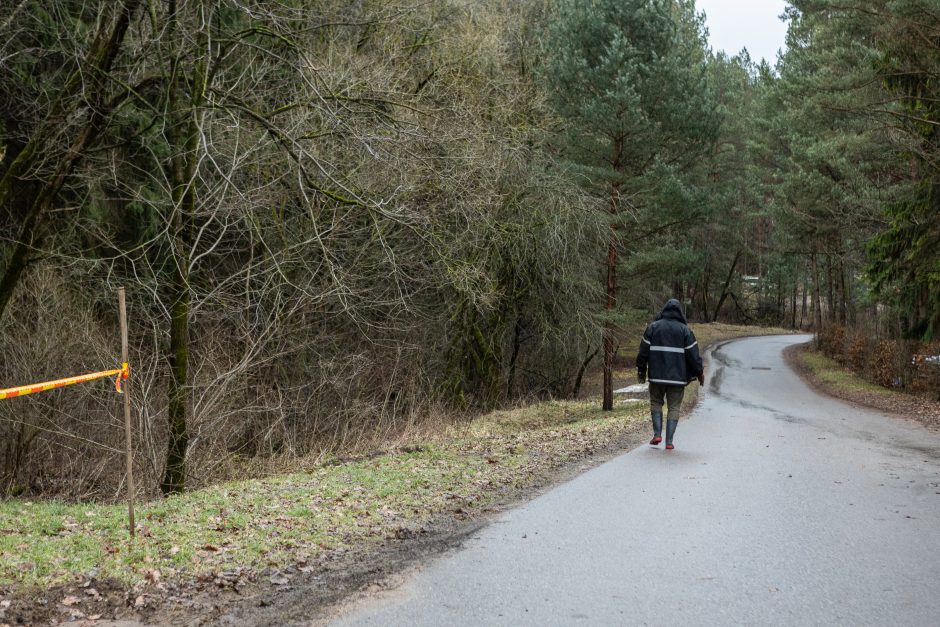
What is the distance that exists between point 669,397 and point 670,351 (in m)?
0.68

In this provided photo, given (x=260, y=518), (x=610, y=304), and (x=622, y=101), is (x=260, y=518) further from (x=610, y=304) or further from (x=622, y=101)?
(x=610, y=304)

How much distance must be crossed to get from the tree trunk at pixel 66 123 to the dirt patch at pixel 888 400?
1515cm

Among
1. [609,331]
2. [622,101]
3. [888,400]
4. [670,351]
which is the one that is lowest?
[888,400]

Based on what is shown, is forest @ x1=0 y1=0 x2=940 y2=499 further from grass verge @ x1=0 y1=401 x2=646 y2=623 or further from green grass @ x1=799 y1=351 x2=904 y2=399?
grass verge @ x1=0 y1=401 x2=646 y2=623

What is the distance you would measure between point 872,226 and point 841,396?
995 cm

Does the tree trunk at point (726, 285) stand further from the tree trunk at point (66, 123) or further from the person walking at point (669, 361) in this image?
the tree trunk at point (66, 123)

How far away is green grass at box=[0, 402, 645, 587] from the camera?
18.7 feet

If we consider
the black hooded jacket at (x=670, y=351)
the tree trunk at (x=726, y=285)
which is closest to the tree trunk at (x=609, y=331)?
the black hooded jacket at (x=670, y=351)

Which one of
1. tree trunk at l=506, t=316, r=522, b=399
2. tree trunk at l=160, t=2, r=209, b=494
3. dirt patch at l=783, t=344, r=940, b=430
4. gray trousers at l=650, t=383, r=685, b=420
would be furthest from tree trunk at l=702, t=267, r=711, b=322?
tree trunk at l=160, t=2, r=209, b=494

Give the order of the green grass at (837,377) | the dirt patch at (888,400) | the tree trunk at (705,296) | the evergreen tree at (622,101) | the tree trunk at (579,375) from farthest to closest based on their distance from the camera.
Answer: the tree trunk at (705,296) < the tree trunk at (579,375) < the green grass at (837,377) < the evergreen tree at (622,101) < the dirt patch at (888,400)

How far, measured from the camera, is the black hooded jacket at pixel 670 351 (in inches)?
467

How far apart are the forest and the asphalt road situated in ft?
16.2

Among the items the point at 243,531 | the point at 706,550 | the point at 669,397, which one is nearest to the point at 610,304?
the point at 669,397

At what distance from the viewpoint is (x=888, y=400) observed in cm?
2170
